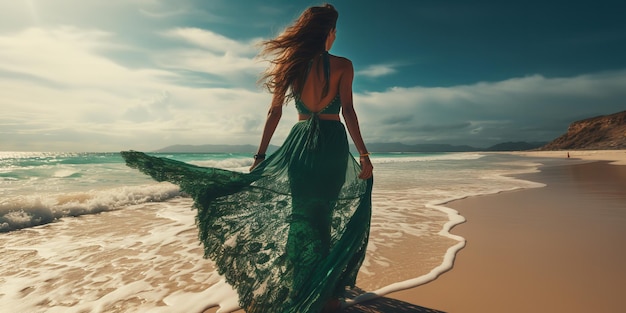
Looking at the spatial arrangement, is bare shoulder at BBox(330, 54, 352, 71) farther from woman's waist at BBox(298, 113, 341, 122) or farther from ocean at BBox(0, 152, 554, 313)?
ocean at BBox(0, 152, 554, 313)

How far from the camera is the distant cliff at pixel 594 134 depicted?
83.4 m

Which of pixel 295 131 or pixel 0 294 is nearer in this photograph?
pixel 295 131

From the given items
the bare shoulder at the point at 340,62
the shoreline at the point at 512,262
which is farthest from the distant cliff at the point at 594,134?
the bare shoulder at the point at 340,62

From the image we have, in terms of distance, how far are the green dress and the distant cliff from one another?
97.9 meters

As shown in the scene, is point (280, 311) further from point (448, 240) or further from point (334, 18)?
point (448, 240)

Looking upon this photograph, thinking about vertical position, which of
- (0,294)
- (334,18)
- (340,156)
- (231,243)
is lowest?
(0,294)

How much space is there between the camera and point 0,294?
129 inches

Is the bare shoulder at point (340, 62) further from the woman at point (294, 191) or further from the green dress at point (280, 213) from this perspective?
the green dress at point (280, 213)

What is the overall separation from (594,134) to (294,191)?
394 ft

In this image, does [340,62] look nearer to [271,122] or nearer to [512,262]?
[271,122]

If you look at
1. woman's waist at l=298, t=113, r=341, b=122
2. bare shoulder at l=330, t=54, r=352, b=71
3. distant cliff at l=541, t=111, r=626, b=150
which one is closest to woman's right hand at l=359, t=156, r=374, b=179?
woman's waist at l=298, t=113, r=341, b=122

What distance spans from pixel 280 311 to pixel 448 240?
10.4 ft

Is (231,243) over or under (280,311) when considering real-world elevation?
over

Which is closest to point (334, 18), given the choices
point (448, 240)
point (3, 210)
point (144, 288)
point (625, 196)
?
point (144, 288)
